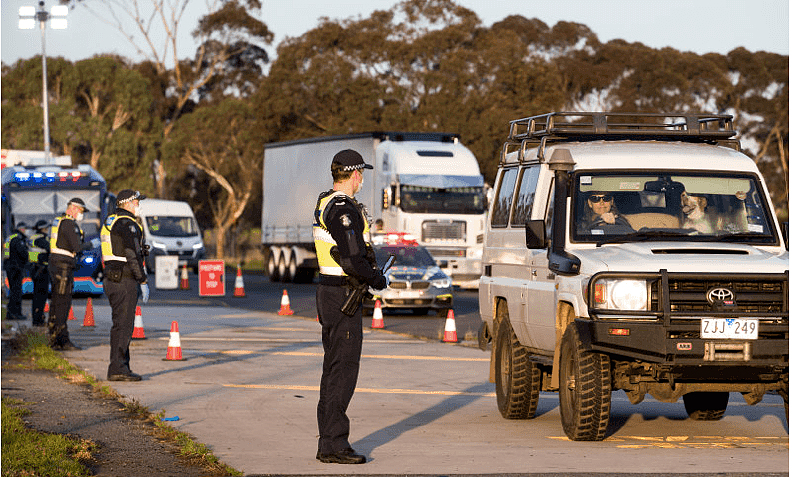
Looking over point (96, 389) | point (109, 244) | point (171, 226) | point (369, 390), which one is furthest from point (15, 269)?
point (171, 226)

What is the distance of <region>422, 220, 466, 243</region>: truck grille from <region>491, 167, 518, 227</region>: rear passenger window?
22882 millimetres

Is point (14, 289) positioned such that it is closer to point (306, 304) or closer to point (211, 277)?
point (306, 304)

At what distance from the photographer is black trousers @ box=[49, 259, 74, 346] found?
1744cm

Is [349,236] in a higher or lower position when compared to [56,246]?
higher

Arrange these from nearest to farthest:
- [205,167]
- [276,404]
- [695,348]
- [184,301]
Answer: [695,348] < [276,404] < [184,301] < [205,167]

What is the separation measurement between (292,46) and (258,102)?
298 cm

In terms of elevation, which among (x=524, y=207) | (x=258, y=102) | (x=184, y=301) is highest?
(x=258, y=102)

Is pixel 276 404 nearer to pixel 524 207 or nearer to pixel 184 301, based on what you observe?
pixel 524 207

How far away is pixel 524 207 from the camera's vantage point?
1143cm

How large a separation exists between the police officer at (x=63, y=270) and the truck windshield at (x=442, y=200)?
17.8m

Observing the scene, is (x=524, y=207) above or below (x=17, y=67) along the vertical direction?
below

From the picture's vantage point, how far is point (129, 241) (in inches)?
556

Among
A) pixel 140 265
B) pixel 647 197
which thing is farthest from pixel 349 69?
pixel 647 197

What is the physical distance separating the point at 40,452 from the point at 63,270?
8789 millimetres
